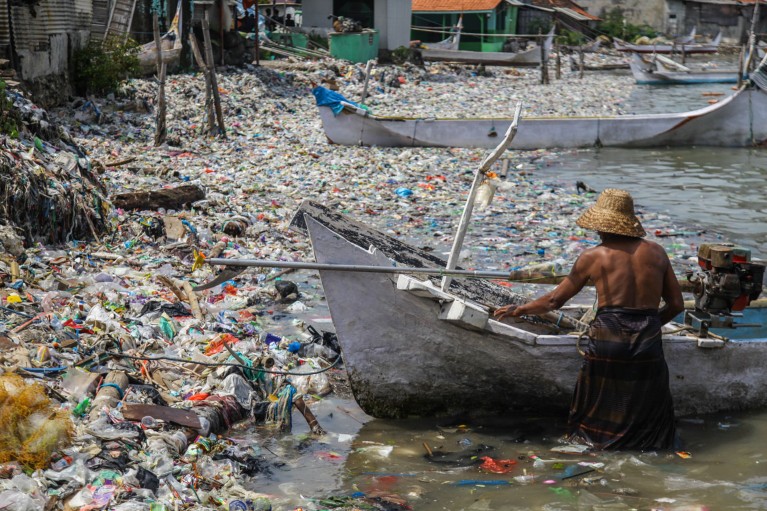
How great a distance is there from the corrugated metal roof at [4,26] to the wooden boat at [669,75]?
23052mm

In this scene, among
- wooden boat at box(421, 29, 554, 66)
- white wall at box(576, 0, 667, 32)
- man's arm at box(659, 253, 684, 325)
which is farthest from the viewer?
white wall at box(576, 0, 667, 32)

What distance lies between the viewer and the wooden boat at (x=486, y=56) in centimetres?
3031

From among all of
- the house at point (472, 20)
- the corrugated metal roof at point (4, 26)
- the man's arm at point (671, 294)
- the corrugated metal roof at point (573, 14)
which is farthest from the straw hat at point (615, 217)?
the corrugated metal roof at point (573, 14)

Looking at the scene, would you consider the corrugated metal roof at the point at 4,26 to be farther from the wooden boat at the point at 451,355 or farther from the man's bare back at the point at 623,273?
the man's bare back at the point at 623,273

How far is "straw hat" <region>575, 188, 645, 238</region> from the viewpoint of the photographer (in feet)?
14.1

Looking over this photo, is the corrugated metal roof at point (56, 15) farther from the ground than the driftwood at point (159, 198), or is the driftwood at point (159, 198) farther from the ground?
the corrugated metal roof at point (56, 15)

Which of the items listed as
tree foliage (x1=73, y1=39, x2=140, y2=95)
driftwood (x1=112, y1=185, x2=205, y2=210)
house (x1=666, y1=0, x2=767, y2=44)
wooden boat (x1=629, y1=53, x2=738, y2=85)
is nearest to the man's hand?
driftwood (x1=112, y1=185, x2=205, y2=210)

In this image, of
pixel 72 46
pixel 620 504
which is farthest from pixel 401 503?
pixel 72 46

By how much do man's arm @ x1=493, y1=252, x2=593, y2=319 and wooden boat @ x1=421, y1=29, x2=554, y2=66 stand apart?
26.3 m

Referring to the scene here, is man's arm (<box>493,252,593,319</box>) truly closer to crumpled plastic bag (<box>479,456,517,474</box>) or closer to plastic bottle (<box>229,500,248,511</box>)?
crumpled plastic bag (<box>479,456,517,474</box>)

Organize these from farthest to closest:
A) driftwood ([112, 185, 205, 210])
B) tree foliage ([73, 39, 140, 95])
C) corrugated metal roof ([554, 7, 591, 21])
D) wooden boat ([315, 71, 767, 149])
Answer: corrugated metal roof ([554, 7, 591, 21])
wooden boat ([315, 71, 767, 149])
tree foliage ([73, 39, 140, 95])
driftwood ([112, 185, 205, 210])

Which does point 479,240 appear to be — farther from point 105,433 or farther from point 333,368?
Result: point 105,433

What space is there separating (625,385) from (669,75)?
2864 centimetres

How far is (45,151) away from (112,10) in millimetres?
10773
